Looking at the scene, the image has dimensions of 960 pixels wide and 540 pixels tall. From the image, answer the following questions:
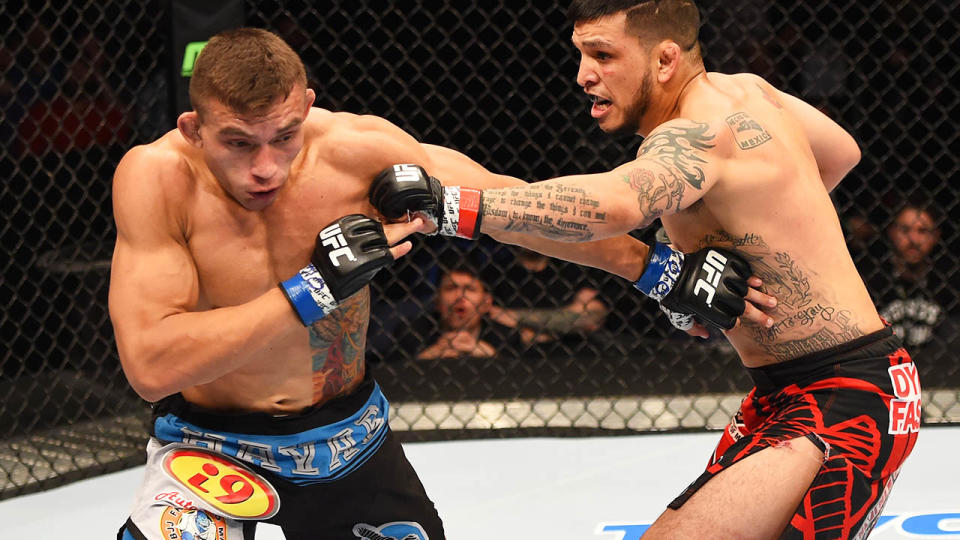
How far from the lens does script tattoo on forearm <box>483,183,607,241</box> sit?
1.69 m

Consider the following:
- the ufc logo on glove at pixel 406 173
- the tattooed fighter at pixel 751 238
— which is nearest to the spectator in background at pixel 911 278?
the tattooed fighter at pixel 751 238

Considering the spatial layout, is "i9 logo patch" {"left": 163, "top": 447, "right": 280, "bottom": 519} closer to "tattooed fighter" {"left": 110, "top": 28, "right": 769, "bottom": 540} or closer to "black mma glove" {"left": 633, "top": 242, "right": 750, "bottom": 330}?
"tattooed fighter" {"left": 110, "top": 28, "right": 769, "bottom": 540}

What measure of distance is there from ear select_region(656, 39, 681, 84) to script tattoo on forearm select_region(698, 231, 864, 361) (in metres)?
0.28

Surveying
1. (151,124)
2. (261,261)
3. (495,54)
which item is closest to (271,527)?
(261,261)

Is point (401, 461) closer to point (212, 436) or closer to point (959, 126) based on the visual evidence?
point (212, 436)

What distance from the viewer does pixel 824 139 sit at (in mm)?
1953

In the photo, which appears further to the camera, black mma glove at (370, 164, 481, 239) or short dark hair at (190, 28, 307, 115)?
black mma glove at (370, 164, 481, 239)

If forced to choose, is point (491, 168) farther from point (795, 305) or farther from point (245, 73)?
point (245, 73)

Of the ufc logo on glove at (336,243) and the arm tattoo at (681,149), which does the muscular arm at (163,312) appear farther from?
the arm tattoo at (681,149)

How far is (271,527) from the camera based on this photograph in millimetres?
2639

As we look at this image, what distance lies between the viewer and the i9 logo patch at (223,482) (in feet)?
5.63

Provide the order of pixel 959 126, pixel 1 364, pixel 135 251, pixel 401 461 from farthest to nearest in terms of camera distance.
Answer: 1. pixel 959 126
2. pixel 1 364
3. pixel 401 461
4. pixel 135 251

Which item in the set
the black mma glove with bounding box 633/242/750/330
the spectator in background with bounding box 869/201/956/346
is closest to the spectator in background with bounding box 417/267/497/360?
the spectator in background with bounding box 869/201/956/346

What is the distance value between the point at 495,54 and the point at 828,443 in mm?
2333
